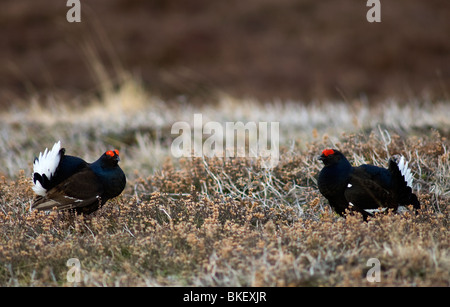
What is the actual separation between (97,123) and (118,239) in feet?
15.0

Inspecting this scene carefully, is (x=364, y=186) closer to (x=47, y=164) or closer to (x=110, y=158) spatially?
(x=110, y=158)

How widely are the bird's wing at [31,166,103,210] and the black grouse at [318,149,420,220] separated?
6.32 feet

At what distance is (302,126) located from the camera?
774 cm

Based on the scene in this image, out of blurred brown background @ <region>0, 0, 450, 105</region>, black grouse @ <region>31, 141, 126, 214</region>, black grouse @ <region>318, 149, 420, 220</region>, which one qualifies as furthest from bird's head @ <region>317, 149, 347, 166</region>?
blurred brown background @ <region>0, 0, 450, 105</region>

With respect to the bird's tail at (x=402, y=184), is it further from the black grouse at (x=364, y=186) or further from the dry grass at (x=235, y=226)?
the dry grass at (x=235, y=226)

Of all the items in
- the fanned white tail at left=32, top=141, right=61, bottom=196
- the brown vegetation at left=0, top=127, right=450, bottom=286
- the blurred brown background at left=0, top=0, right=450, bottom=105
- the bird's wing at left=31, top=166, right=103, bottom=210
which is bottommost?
the brown vegetation at left=0, top=127, right=450, bottom=286

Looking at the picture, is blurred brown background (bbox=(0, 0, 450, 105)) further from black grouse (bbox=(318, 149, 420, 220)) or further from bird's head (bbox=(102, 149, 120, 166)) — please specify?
black grouse (bbox=(318, 149, 420, 220))

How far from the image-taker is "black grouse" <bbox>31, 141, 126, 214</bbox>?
4.36 m

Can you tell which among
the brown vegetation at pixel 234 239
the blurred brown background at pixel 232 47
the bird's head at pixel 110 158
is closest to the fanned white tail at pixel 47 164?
the brown vegetation at pixel 234 239

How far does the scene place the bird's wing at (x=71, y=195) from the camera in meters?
4.38

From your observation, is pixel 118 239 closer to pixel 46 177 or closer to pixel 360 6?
pixel 46 177

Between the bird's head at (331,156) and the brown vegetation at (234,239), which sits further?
the bird's head at (331,156)

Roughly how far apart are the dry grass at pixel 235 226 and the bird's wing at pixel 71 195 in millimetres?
Answer: 116
